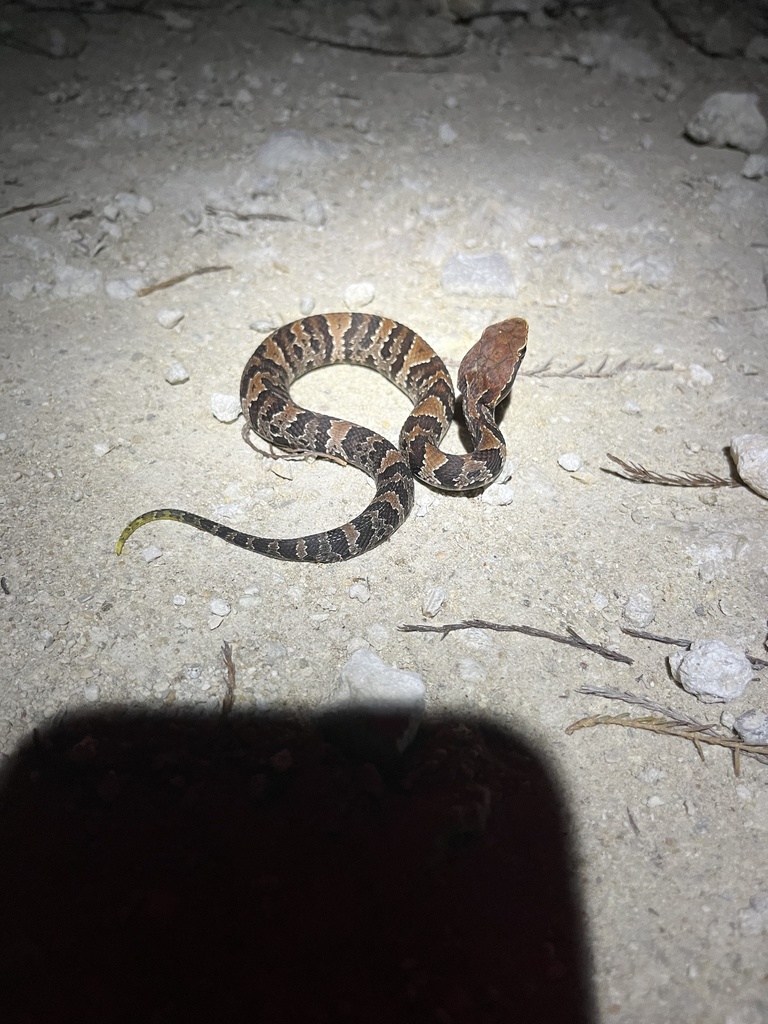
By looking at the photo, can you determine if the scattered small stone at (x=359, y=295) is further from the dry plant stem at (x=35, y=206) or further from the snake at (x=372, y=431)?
the dry plant stem at (x=35, y=206)

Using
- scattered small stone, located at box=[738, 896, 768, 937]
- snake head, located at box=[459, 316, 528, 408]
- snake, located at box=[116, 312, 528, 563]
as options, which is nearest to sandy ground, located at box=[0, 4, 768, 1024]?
scattered small stone, located at box=[738, 896, 768, 937]

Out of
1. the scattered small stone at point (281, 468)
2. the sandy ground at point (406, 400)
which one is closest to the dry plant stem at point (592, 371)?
the sandy ground at point (406, 400)

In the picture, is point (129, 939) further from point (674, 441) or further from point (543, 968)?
point (674, 441)

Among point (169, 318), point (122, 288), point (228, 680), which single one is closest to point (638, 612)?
point (228, 680)

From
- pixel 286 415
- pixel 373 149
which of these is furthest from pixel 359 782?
pixel 373 149

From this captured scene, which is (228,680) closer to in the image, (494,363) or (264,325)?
(494,363)
